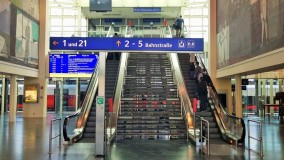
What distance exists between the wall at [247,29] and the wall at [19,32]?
39.7 feet

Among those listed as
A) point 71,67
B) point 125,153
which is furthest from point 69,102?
point 125,153

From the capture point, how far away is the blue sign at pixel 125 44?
934cm

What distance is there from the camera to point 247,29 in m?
16.5

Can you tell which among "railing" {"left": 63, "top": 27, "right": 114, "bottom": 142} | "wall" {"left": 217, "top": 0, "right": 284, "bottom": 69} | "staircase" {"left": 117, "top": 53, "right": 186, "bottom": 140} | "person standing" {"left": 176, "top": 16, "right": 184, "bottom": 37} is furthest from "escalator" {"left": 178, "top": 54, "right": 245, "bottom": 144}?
"person standing" {"left": 176, "top": 16, "right": 184, "bottom": 37}

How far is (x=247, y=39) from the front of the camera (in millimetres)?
16453

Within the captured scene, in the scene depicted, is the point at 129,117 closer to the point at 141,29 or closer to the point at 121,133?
the point at 121,133

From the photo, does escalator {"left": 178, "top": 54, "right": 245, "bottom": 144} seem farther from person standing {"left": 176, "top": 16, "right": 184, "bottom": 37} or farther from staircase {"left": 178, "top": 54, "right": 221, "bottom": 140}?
person standing {"left": 176, "top": 16, "right": 184, "bottom": 37}

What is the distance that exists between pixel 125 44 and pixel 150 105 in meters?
6.26

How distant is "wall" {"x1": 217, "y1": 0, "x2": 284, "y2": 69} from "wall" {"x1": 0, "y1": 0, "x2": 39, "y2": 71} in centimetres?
1209

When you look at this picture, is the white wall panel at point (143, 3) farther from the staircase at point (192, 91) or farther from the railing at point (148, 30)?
the staircase at point (192, 91)

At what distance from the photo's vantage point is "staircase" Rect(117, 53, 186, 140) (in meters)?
13.4

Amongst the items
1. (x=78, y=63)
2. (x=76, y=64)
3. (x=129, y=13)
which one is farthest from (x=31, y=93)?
(x=129, y=13)

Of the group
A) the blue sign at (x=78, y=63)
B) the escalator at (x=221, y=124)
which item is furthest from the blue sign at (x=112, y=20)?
the escalator at (x=221, y=124)

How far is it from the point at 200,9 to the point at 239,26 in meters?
19.2
